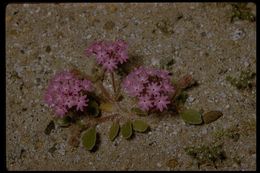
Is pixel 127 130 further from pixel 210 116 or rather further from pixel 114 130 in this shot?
pixel 210 116

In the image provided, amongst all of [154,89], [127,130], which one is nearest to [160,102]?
[154,89]

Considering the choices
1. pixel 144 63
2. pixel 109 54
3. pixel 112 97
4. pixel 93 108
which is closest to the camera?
pixel 109 54

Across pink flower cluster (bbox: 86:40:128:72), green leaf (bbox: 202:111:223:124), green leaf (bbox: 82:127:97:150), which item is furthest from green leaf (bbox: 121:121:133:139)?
green leaf (bbox: 202:111:223:124)

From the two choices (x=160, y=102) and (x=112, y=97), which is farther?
(x=112, y=97)

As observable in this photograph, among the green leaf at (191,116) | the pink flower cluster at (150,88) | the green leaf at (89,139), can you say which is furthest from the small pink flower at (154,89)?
the green leaf at (89,139)

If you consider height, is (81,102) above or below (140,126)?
above

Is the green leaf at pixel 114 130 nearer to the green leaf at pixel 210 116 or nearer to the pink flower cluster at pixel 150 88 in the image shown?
the pink flower cluster at pixel 150 88
